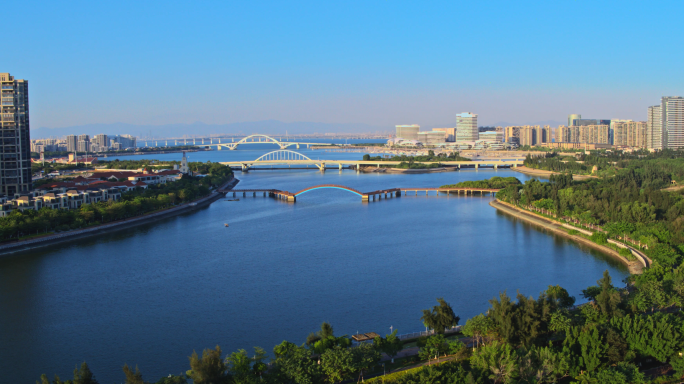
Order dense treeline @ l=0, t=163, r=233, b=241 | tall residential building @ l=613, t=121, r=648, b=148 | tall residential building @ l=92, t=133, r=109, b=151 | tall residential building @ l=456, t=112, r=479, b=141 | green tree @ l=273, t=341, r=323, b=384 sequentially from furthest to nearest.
→ tall residential building @ l=92, t=133, r=109, b=151, tall residential building @ l=456, t=112, r=479, b=141, tall residential building @ l=613, t=121, r=648, b=148, dense treeline @ l=0, t=163, r=233, b=241, green tree @ l=273, t=341, r=323, b=384

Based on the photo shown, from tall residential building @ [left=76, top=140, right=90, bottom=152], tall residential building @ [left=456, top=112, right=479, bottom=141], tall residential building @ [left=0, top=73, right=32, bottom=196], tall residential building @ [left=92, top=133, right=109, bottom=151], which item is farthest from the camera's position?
tall residential building @ [left=92, top=133, right=109, bottom=151]

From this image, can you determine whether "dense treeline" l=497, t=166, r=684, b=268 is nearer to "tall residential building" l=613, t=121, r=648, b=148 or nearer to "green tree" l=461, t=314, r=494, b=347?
"green tree" l=461, t=314, r=494, b=347

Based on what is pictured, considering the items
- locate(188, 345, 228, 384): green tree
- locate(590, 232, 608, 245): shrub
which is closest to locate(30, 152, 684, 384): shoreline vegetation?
locate(188, 345, 228, 384): green tree

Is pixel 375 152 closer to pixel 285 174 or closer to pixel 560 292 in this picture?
pixel 285 174

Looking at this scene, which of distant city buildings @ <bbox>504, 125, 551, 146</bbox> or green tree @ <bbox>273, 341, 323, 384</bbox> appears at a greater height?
distant city buildings @ <bbox>504, 125, 551, 146</bbox>

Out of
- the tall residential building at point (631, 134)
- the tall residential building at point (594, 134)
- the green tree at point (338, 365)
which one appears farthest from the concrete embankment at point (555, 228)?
the tall residential building at point (594, 134)

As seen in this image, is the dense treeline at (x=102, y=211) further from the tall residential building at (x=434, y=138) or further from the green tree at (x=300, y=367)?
the tall residential building at (x=434, y=138)

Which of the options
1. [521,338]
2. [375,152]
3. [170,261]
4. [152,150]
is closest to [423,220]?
[170,261]
